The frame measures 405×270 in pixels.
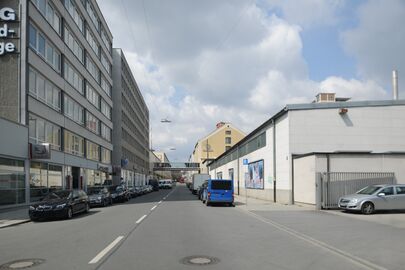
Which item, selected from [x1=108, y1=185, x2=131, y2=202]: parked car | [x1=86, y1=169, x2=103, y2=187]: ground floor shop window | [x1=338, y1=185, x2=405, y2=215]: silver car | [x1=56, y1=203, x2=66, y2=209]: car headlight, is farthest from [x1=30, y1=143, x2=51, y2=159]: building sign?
[x1=338, y1=185, x2=405, y2=215]: silver car

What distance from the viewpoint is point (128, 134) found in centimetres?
8100

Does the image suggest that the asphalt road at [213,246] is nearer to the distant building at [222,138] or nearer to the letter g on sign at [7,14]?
the letter g on sign at [7,14]

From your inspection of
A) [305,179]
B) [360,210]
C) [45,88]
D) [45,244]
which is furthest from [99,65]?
[45,244]

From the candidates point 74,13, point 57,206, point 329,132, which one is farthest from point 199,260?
point 74,13

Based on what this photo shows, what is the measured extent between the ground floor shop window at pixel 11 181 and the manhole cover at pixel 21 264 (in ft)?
58.6

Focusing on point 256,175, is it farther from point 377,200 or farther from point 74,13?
point 74,13

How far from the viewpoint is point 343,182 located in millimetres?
24219

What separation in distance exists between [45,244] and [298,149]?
20.0 meters

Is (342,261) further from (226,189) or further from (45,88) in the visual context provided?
(45,88)

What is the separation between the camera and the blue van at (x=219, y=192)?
95.6ft

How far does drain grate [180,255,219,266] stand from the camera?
875 centimetres

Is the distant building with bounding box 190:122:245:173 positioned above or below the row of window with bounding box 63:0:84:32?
below

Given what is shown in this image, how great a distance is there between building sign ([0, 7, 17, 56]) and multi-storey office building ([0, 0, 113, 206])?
6cm

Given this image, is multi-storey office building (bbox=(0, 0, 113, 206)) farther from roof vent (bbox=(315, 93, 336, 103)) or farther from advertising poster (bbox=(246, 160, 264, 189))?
roof vent (bbox=(315, 93, 336, 103))
